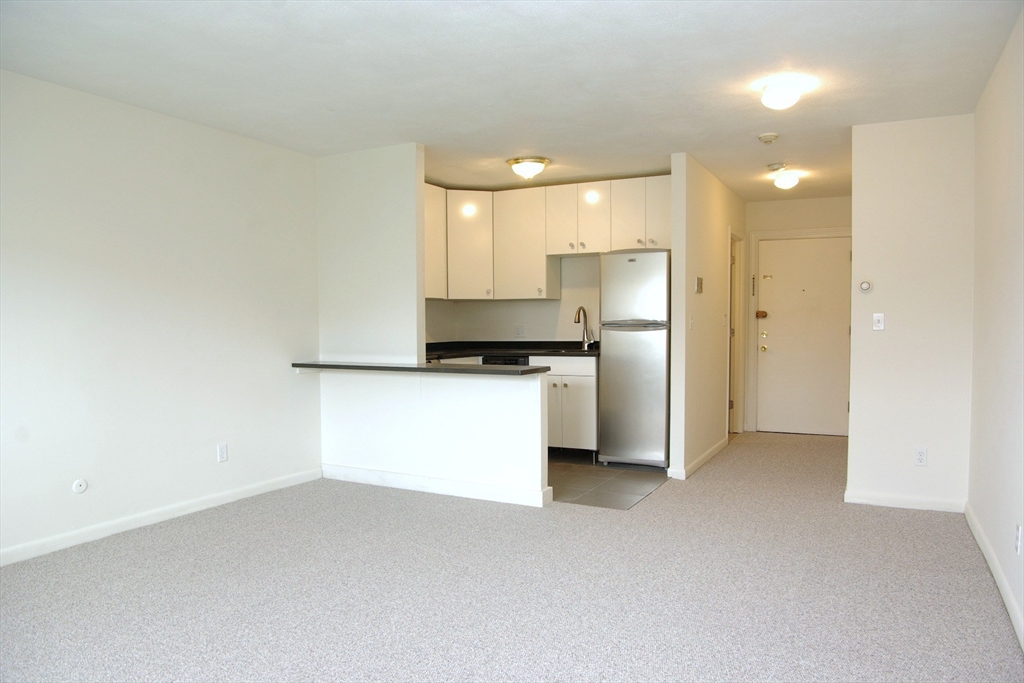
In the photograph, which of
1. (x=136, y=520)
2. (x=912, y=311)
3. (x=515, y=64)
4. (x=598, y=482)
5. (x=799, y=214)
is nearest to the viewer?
(x=515, y=64)

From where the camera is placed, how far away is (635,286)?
5238mm

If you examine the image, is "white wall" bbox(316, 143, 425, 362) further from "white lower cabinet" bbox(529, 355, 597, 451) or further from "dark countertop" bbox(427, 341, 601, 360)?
"white lower cabinet" bbox(529, 355, 597, 451)

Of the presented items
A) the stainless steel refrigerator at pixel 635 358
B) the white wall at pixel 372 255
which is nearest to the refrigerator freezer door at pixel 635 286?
the stainless steel refrigerator at pixel 635 358

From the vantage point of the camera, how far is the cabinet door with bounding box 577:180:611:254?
18.1 ft

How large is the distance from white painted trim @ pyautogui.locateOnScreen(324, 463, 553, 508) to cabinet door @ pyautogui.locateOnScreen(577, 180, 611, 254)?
212 centimetres

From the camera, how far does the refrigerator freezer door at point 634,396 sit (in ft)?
17.0

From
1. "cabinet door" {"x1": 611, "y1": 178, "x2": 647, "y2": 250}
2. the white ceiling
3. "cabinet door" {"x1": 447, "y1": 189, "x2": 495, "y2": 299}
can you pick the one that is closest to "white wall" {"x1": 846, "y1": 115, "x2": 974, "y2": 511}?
the white ceiling

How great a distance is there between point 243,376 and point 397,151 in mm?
1761

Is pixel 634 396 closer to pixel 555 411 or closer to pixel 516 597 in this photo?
pixel 555 411

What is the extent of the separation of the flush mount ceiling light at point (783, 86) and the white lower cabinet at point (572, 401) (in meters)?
2.53

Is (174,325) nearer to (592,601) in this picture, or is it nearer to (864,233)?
(592,601)

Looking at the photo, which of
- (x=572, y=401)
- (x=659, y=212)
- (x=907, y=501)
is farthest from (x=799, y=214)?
(x=907, y=501)

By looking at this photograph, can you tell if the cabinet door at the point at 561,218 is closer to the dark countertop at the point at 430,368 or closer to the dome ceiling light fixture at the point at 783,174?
the dome ceiling light fixture at the point at 783,174

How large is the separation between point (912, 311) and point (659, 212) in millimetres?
1953
